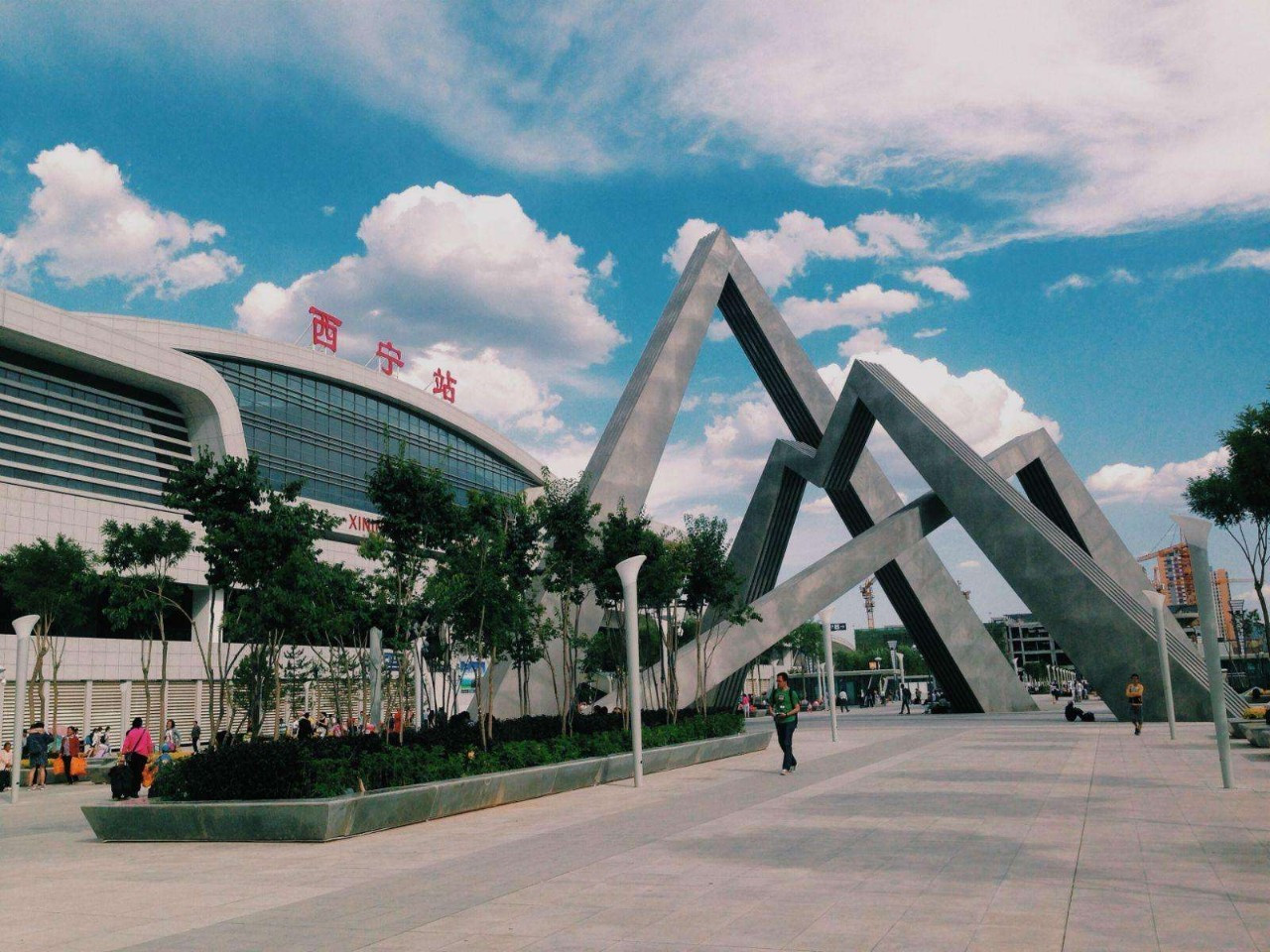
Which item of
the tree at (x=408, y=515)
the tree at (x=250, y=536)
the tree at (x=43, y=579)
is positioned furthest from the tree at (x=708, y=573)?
the tree at (x=43, y=579)

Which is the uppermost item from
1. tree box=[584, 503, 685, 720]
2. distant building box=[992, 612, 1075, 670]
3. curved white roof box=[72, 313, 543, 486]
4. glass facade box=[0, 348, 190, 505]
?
curved white roof box=[72, 313, 543, 486]

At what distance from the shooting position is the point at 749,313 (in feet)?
115

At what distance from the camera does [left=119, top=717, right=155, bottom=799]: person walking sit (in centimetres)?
1630

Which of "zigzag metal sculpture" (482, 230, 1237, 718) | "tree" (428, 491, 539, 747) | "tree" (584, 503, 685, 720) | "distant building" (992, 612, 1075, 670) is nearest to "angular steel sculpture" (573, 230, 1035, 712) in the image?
"zigzag metal sculpture" (482, 230, 1237, 718)

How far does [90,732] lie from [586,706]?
18.6 metres

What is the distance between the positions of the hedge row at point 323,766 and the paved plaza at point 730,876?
0.78 metres

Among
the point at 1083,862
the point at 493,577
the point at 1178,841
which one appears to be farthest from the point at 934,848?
the point at 493,577

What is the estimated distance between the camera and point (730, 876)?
795 cm

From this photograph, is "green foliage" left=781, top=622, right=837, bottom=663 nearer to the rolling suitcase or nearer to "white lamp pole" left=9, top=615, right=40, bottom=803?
"white lamp pole" left=9, top=615, right=40, bottom=803

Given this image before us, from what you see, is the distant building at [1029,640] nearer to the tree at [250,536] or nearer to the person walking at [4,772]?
the person walking at [4,772]

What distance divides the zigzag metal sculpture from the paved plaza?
1186 centimetres

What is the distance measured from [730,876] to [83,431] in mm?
40910

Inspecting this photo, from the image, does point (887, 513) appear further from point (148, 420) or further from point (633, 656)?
point (148, 420)

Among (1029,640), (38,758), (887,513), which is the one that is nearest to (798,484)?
(887,513)
